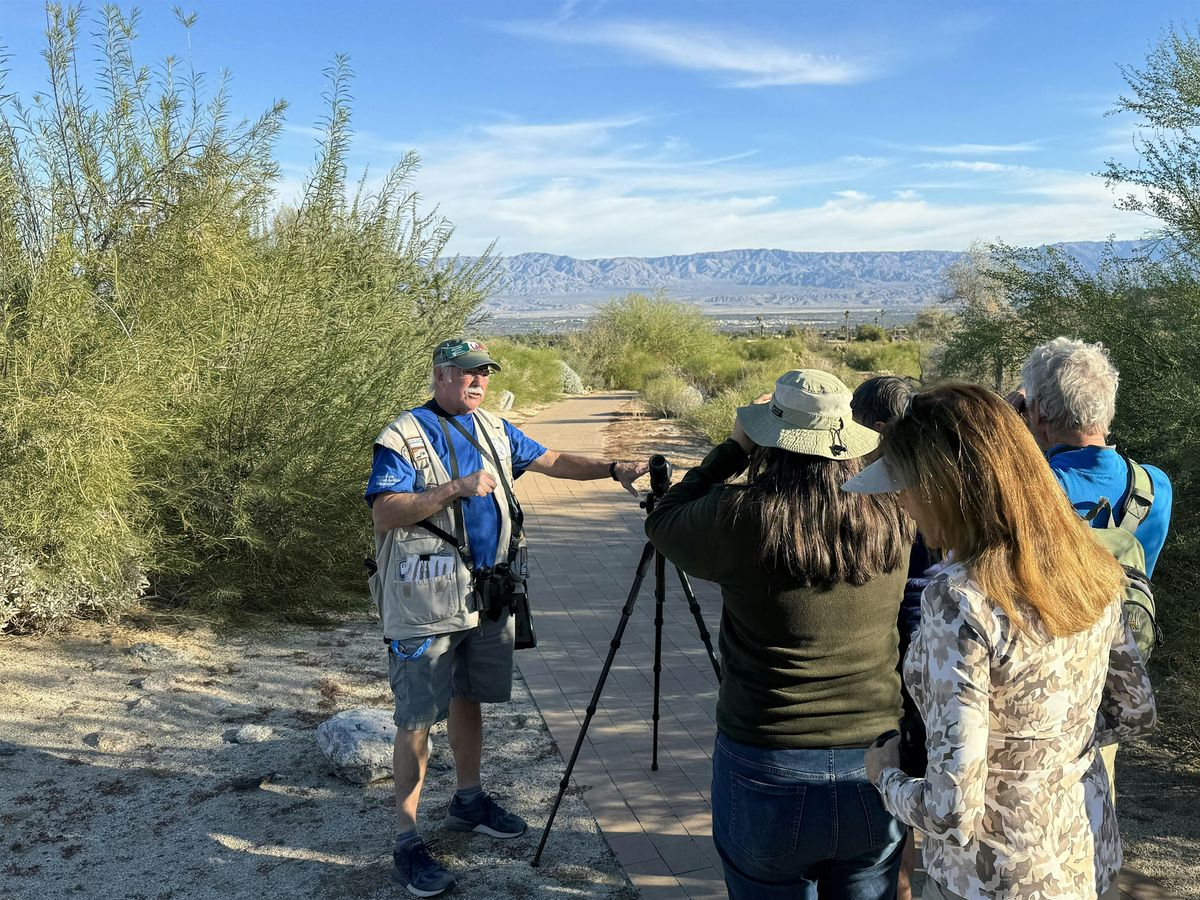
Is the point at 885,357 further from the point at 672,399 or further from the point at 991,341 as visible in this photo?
the point at 991,341

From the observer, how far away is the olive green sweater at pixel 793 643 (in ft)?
→ 7.16

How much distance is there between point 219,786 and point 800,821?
3310mm

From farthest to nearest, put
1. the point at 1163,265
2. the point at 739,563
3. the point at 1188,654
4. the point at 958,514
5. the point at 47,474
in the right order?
the point at 1163,265 → the point at 47,474 → the point at 1188,654 → the point at 739,563 → the point at 958,514

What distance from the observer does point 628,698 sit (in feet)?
17.9

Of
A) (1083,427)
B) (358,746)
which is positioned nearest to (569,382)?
(358,746)

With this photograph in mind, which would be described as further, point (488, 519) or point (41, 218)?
point (41, 218)

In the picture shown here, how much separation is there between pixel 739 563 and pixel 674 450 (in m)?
13.3

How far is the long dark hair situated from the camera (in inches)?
84.4

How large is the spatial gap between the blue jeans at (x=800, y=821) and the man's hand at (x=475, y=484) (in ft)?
4.80

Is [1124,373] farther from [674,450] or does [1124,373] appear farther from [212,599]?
[674,450]

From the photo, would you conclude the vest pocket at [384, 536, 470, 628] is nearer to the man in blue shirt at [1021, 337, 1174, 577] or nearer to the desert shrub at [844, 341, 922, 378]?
the man in blue shirt at [1021, 337, 1174, 577]

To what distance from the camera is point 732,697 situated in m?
2.30

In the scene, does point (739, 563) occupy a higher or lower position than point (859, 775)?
higher

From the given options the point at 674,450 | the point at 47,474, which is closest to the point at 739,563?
the point at 47,474
